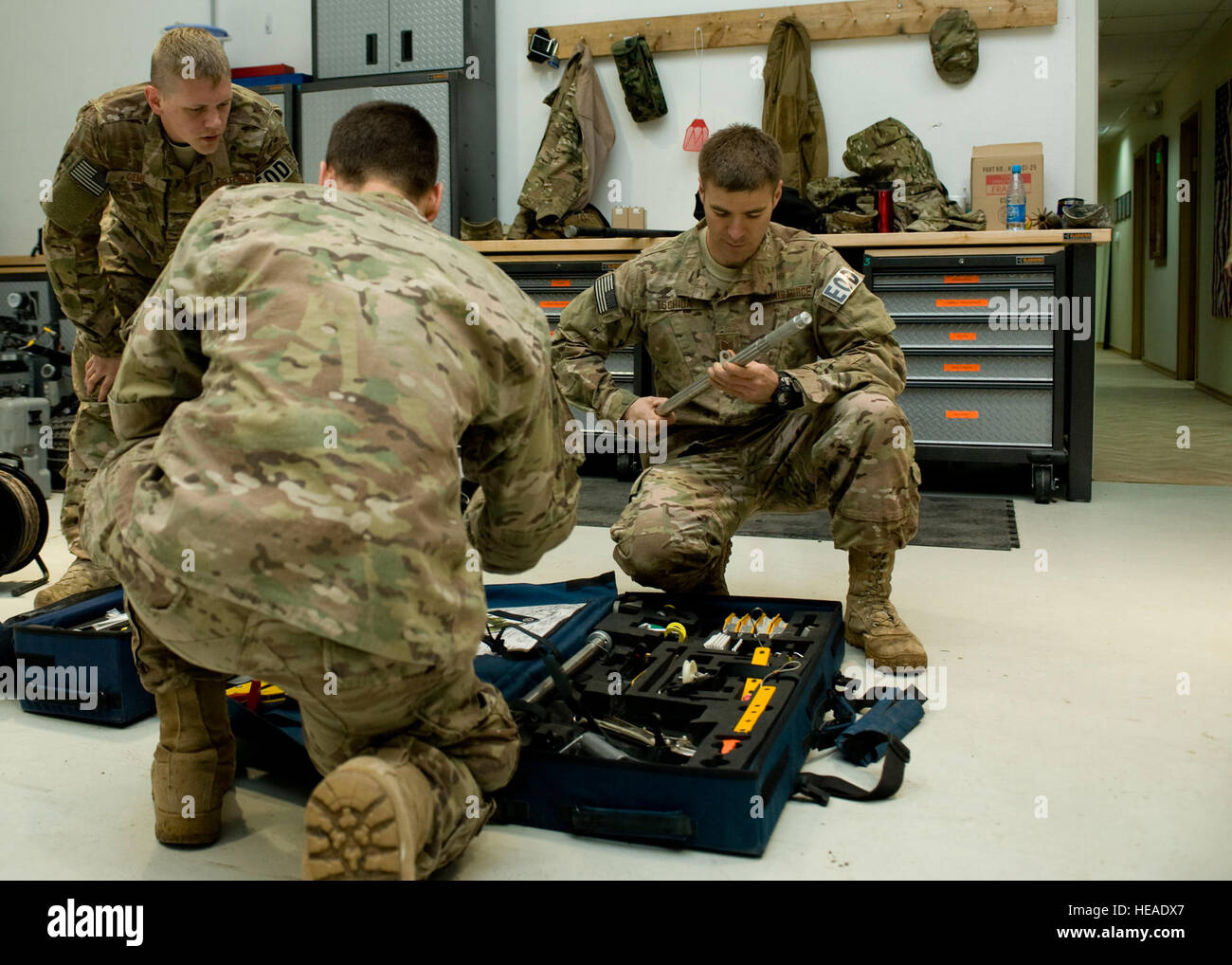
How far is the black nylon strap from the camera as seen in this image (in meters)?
1.74

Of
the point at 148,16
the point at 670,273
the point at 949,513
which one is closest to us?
the point at 670,273

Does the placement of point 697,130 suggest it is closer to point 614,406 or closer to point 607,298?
point 607,298

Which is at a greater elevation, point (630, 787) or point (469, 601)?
point (469, 601)

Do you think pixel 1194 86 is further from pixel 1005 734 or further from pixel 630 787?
pixel 630 787

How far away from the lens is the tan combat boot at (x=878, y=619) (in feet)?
7.69

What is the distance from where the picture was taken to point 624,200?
5.36 metres

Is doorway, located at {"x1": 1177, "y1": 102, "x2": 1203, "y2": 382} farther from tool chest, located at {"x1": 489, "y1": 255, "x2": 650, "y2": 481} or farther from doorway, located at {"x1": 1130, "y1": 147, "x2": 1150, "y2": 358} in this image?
tool chest, located at {"x1": 489, "y1": 255, "x2": 650, "y2": 481}

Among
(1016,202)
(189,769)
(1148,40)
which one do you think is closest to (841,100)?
(1016,202)

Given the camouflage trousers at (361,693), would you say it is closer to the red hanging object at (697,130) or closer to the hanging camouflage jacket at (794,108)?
the hanging camouflage jacket at (794,108)

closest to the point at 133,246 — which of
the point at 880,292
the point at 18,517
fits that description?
the point at 18,517

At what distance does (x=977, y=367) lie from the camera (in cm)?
433

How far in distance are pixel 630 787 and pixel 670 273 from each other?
1430 millimetres

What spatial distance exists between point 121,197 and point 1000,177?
3.38m

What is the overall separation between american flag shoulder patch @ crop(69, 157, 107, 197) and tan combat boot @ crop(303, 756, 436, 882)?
2034 mm
